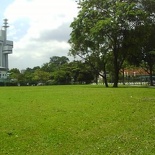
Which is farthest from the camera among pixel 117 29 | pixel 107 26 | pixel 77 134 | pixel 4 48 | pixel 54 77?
pixel 4 48

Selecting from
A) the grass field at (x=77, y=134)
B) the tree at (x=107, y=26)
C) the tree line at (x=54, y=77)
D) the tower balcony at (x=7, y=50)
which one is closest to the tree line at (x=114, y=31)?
the tree at (x=107, y=26)

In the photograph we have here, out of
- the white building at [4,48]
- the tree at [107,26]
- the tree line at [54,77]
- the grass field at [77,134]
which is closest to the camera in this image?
the grass field at [77,134]

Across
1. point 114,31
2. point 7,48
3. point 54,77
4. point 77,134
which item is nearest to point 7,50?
point 7,48

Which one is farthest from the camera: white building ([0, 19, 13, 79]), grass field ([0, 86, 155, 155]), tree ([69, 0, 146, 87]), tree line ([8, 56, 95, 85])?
white building ([0, 19, 13, 79])

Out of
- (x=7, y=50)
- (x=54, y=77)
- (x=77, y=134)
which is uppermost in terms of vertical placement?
(x=7, y=50)

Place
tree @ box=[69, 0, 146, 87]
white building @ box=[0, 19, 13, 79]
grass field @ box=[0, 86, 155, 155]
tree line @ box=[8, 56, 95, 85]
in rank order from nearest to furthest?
grass field @ box=[0, 86, 155, 155] → tree @ box=[69, 0, 146, 87] → tree line @ box=[8, 56, 95, 85] → white building @ box=[0, 19, 13, 79]

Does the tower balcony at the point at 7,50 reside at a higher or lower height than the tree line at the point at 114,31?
higher

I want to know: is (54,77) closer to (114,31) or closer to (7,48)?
(7,48)

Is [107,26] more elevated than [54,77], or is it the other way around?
[107,26]

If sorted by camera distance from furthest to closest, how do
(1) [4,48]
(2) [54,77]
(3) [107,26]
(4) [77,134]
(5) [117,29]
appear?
(1) [4,48] < (2) [54,77] < (5) [117,29] < (3) [107,26] < (4) [77,134]

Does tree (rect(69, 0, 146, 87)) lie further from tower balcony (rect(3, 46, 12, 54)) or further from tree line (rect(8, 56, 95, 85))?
tower balcony (rect(3, 46, 12, 54))

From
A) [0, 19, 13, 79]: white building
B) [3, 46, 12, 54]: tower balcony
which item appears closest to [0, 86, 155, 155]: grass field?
[0, 19, 13, 79]: white building

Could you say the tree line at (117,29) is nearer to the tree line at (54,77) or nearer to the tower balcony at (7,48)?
the tree line at (54,77)

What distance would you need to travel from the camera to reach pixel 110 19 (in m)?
43.1
